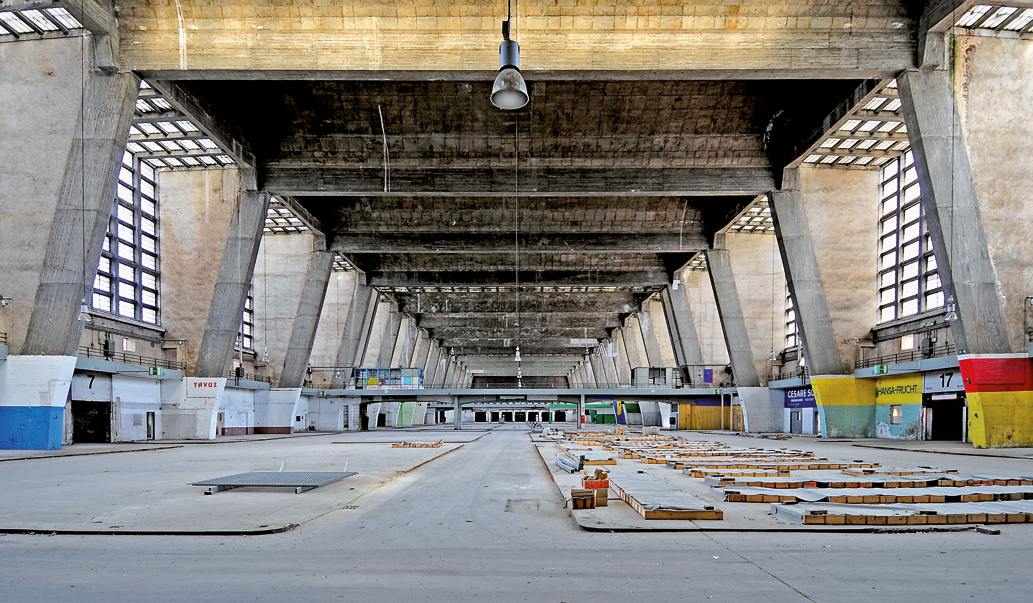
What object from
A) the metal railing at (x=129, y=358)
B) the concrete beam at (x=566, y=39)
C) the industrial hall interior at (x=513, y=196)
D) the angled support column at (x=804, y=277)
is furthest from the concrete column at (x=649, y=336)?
the concrete beam at (x=566, y=39)

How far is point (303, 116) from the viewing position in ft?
116

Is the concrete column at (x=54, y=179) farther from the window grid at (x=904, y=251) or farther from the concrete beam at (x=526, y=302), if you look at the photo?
the concrete beam at (x=526, y=302)

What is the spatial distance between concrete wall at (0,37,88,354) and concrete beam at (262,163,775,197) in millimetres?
11297

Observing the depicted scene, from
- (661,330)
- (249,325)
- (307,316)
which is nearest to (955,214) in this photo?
(307,316)

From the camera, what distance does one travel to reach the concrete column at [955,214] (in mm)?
25547

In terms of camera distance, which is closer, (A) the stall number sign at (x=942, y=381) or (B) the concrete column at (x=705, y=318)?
(A) the stall number sign at (x=942, y=381)

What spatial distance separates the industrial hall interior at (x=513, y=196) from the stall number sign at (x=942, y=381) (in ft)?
0.55

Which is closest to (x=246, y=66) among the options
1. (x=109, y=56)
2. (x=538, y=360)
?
(x=109, y=56)

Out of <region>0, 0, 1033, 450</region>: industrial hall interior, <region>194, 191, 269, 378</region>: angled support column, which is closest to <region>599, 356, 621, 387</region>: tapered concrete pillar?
<region>0, 0, 1033, 450</region>: industrial hall interior

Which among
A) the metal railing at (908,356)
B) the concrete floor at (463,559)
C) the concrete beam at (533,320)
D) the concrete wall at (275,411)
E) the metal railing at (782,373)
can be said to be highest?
the concrete beam at (533,320)

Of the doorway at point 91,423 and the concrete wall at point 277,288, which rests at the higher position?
the concrete wall at point 277,288

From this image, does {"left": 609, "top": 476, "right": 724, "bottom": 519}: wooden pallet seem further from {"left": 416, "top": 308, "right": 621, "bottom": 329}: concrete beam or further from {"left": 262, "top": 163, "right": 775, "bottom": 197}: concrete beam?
{"left": 416, "top": 308, "right": 621, "bottom": 329}: concrete beam

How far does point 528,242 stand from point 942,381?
84.0 feet

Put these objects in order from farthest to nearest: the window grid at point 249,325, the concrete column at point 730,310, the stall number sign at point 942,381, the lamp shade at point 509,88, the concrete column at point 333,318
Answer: the concrete column at point 333,318 → the window grid at point 249,325 → the concrete column at point 730,310 → the stall number sign at point 942,381 → the lamp shade at point 509,88
